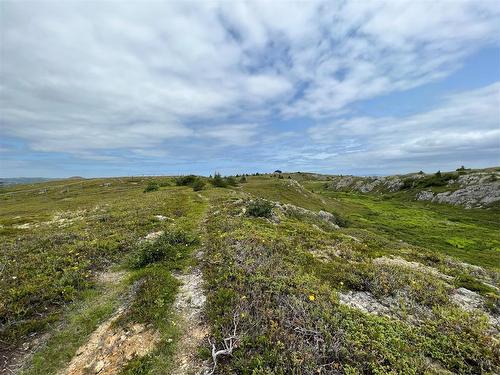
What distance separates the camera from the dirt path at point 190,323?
27.8 feet

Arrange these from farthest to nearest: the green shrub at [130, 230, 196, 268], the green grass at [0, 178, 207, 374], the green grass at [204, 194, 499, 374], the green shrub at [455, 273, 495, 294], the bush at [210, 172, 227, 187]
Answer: the bush at [210, 172, 227, 187]
the green shrub at [130, 230, 196, 268]
the green shrub at [455, 273, 495, 294]
the green grass at [0, 178, 207, 374]
the green grass at [204, 194, 499, 374]

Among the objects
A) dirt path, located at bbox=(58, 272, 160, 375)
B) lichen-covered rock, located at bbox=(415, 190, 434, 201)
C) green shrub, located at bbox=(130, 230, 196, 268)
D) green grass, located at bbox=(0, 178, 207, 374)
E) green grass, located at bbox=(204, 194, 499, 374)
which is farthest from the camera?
lichen-covered rock, located at bbox=(415, 190, 434, 201)

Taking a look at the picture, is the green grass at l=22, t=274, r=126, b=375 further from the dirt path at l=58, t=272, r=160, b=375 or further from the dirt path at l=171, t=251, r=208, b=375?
the dirt path at l=171, t=251, r=208, b=375

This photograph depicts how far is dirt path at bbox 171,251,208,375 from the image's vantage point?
27.8 feet

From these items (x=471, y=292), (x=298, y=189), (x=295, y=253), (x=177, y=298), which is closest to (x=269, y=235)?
(x=295, y=253)

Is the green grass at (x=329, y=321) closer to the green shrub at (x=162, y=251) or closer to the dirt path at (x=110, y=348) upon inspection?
the dirt path at (x=110, y=348)

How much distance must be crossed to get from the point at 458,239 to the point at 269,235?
127 feet

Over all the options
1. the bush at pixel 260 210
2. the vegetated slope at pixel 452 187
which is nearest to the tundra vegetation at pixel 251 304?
the bush at pixel 260 210

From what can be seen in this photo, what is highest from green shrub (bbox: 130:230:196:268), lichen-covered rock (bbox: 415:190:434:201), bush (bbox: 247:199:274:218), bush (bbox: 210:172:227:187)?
bush (bbox: 210:172:227:187)

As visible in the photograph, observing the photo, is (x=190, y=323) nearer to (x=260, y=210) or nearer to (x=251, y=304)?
(x=251, y=304)

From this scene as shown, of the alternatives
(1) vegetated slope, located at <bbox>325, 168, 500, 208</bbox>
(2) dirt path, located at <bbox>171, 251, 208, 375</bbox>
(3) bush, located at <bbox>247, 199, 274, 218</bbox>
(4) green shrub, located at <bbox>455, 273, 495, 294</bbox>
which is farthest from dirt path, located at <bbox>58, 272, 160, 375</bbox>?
(1) vegetated slope, located at <bbox>325, 168, 500, 208</bbox>

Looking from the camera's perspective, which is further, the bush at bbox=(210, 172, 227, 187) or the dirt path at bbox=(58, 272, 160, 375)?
the bush at bbox=(210, 172, 227, 187)

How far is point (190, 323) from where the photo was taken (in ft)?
34.3

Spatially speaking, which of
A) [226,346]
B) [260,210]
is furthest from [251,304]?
[260,210]
